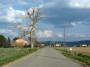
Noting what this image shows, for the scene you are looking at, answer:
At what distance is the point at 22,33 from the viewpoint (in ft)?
316

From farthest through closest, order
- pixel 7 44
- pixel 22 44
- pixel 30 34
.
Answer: pixel 7 44, pixel 22 44, pixel 30 34

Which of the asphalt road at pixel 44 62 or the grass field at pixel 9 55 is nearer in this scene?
the asphalt road at pixel 44 62

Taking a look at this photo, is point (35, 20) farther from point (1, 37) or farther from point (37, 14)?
point (1, 37)

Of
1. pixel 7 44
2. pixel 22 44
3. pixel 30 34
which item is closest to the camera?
pixel 30 34

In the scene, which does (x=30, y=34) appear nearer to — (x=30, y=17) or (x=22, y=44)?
(x=30, y=17)

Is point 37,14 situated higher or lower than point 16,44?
higher

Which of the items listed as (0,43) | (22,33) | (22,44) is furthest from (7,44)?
(22,33)

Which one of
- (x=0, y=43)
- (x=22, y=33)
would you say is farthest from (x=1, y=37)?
(x=22, y=33)

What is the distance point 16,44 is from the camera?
445ft

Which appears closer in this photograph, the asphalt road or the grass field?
the asphalt road

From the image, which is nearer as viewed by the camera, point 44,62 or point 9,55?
point 44,62

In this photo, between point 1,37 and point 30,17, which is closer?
point 30,17

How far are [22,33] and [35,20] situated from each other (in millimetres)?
6829

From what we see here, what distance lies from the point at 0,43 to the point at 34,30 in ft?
171
